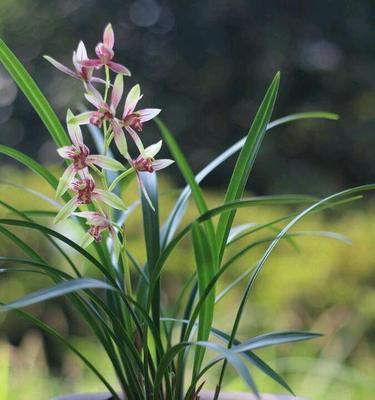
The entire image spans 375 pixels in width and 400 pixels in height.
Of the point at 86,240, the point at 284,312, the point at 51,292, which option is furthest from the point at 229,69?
the point at 51,292

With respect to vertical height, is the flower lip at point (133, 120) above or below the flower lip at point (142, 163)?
above

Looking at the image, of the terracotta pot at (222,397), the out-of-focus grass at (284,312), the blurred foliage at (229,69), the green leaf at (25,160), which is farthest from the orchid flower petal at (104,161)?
the blurred foliage at (229,69)

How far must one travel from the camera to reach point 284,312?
2336 mm

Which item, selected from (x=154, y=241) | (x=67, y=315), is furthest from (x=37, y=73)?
(x=154, y=241)

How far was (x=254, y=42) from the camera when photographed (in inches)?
208

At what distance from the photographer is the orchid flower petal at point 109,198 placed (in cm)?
70

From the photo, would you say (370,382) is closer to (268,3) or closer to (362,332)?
(362,332)

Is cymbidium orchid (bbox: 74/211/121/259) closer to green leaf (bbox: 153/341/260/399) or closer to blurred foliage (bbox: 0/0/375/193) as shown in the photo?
green leaf (bbox: 153/341/260/399)

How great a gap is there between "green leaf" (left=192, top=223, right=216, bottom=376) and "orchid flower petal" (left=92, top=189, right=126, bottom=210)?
0.09 meters

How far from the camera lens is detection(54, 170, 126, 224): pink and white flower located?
70 centimetres

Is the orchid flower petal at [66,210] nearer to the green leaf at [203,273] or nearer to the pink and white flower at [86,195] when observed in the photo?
the pink and white flower at [86,195]

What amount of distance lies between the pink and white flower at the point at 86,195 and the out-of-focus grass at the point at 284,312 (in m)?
1.10

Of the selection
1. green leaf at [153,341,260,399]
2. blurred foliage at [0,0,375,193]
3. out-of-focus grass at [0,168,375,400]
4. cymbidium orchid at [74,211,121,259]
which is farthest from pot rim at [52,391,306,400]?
blurred foliage at [0,0,375,193]

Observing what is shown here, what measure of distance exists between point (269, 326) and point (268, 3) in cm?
357
